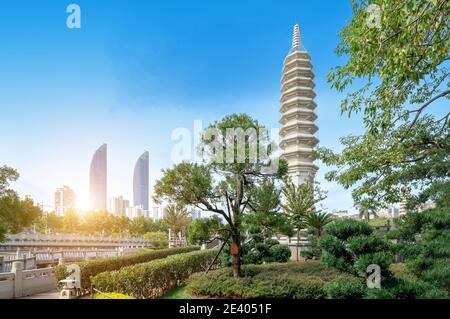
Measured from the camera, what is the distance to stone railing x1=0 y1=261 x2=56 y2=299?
7.75 metres

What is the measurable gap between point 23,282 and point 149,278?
3384mm

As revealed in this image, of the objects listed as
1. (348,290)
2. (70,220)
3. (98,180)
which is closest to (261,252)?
(98,180)

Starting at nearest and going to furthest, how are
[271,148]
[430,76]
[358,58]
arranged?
1. [358,58]
2. [430,76]
3. [271,148]

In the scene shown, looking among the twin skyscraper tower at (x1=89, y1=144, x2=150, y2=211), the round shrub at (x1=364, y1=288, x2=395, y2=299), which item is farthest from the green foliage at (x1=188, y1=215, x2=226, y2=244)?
the round shrub at (x1=364, y1=288, x2=395, y2=299)

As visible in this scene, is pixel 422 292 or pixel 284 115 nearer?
pixel 422 292

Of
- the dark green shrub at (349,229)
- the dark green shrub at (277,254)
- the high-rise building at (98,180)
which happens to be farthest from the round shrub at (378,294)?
the dark green shrub at (277,254)

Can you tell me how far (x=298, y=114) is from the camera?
3181cm

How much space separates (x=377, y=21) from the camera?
3660 millimetres

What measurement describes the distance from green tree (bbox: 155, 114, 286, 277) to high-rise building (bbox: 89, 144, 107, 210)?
146 cm

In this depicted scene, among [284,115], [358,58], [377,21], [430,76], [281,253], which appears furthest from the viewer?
[284,115]

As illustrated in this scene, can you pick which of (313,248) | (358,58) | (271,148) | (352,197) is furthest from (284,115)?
(358,58)

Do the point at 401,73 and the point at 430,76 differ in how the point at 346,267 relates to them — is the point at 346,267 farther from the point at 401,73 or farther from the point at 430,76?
the point at 430,76

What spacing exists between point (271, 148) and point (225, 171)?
1.58 metres

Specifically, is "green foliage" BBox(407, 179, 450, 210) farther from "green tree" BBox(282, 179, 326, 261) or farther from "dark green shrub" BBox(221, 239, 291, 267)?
"green tree" BBox(282, 179, 326, 261)
